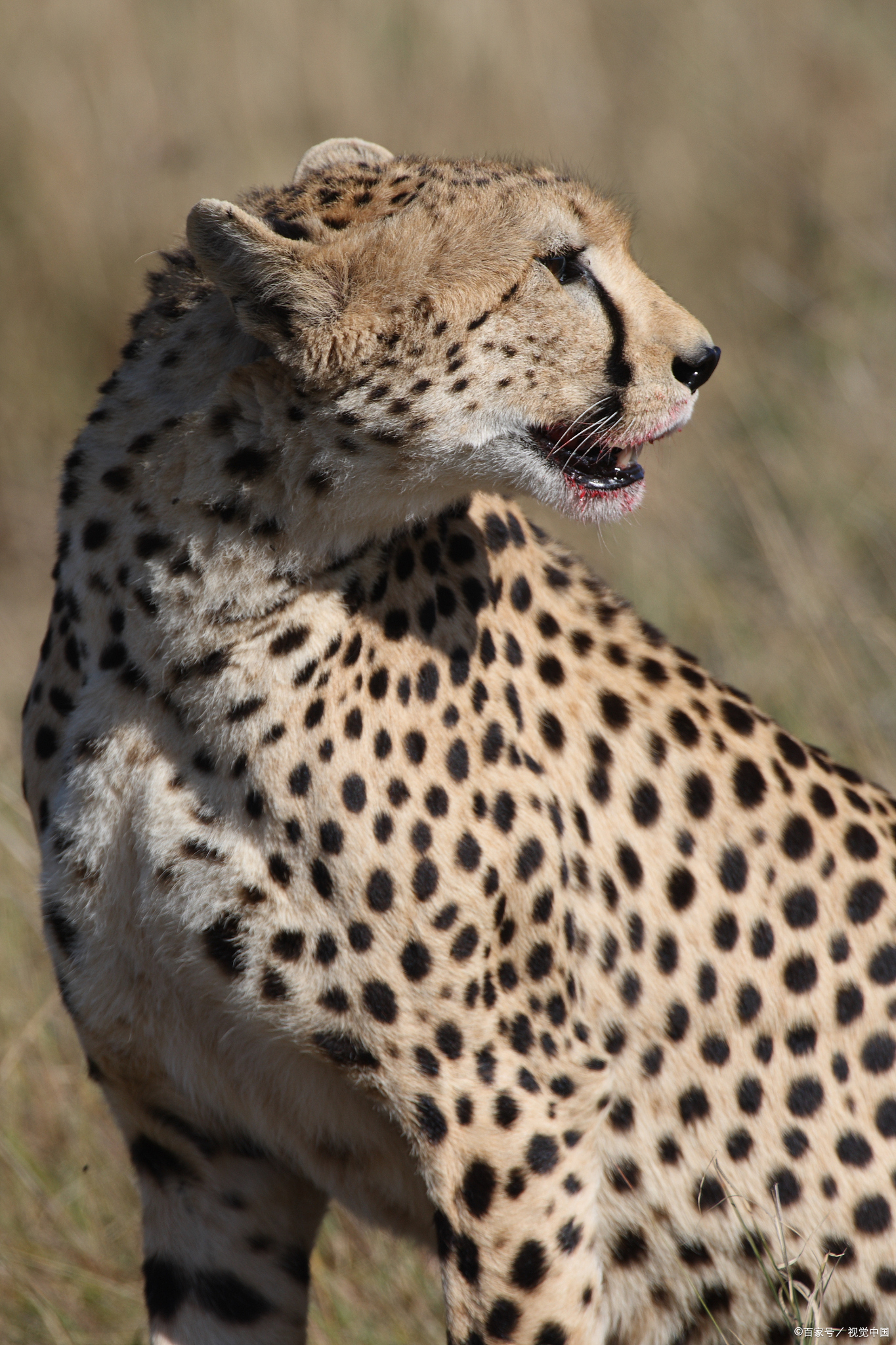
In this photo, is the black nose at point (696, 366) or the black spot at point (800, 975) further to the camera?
the black spot at point (800, 975)

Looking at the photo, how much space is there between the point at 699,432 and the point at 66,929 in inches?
144

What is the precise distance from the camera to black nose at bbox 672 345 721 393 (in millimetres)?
2033

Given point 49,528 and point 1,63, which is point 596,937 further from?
point 1,63

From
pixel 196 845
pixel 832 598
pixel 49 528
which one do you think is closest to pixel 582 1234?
pixel 196 845

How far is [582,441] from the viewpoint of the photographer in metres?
2.04

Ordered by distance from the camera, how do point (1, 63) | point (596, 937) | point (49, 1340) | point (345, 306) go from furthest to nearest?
point (1, 63), point (49, 1340), point (596, 937), point (345, 306)

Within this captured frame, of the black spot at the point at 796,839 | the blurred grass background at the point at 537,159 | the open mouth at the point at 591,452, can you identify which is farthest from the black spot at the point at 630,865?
the blurred grass background at the point at 537,159

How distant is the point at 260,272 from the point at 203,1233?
4.63 feet

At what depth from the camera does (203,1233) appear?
2305mm

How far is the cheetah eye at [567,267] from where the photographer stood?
2033mm

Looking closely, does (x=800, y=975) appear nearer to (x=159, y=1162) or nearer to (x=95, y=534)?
(x=159, y=1162)

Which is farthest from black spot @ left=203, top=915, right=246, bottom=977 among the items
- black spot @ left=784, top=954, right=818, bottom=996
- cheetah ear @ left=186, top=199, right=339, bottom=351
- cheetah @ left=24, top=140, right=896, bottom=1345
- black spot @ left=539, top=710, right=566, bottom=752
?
black spot @ left=784, top=954, right=818, bottom=996

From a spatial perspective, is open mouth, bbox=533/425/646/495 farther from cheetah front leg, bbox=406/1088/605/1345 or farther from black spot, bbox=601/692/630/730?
cheetah front leg, bbox=406/1088/605/1345

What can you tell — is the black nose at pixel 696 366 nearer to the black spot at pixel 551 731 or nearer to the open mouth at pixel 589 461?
the open mouth at pixel 589 461
